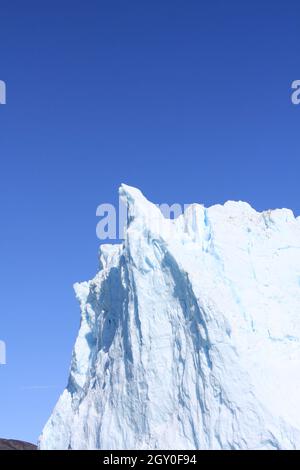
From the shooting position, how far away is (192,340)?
95.9 feet

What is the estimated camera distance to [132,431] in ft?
96.7

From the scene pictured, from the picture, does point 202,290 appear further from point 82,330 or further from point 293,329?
point 82,330

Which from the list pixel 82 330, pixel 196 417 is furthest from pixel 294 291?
pixel 82 330

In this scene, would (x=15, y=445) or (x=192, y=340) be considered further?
(x=15, y=445)

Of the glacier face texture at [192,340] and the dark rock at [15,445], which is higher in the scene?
the dark rock at [15,445]

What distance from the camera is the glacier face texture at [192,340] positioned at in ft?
91.5

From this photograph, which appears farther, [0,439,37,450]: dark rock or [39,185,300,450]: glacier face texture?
[0,439,37,450]: dark rock

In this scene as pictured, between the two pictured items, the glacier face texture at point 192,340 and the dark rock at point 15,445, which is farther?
the dark rock at point 15,445

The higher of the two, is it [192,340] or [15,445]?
[15,445]

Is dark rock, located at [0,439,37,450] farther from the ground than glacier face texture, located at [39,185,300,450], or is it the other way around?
dark rock, located at [0,439,37,450]

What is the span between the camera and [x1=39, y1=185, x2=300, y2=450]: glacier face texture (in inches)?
1098

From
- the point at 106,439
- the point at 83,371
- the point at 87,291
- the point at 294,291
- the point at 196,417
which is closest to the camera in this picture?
the point at 196,417

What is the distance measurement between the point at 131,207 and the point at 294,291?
7137 mm
